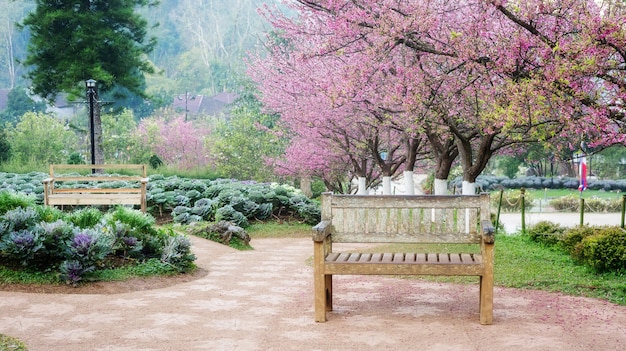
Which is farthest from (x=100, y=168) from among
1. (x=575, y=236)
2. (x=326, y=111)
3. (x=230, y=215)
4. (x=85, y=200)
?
(x=575, y=236)

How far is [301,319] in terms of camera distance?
20.8 ft

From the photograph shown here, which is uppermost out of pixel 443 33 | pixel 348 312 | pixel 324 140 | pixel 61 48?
pixel 61 48

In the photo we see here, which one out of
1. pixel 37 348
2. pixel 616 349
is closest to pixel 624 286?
pixel 616 349

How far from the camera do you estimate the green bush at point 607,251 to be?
8391mm

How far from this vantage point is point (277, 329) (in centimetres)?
595

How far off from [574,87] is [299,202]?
33.3 ft

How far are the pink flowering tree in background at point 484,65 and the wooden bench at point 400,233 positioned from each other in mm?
1289

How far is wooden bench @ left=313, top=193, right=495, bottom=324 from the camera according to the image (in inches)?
237

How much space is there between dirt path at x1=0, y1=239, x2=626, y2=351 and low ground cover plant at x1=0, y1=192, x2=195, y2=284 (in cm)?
55

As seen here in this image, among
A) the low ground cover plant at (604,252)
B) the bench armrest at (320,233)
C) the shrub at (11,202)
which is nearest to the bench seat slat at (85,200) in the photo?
the shrub at (11,202)

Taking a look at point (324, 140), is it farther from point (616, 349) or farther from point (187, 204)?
point (616, 349)

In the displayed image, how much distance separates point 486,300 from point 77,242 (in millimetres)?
4323

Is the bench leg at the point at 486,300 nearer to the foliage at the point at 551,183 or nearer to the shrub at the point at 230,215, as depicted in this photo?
the shrub at the point at 230,215

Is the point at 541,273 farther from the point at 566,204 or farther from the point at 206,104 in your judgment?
the point at 206,104
